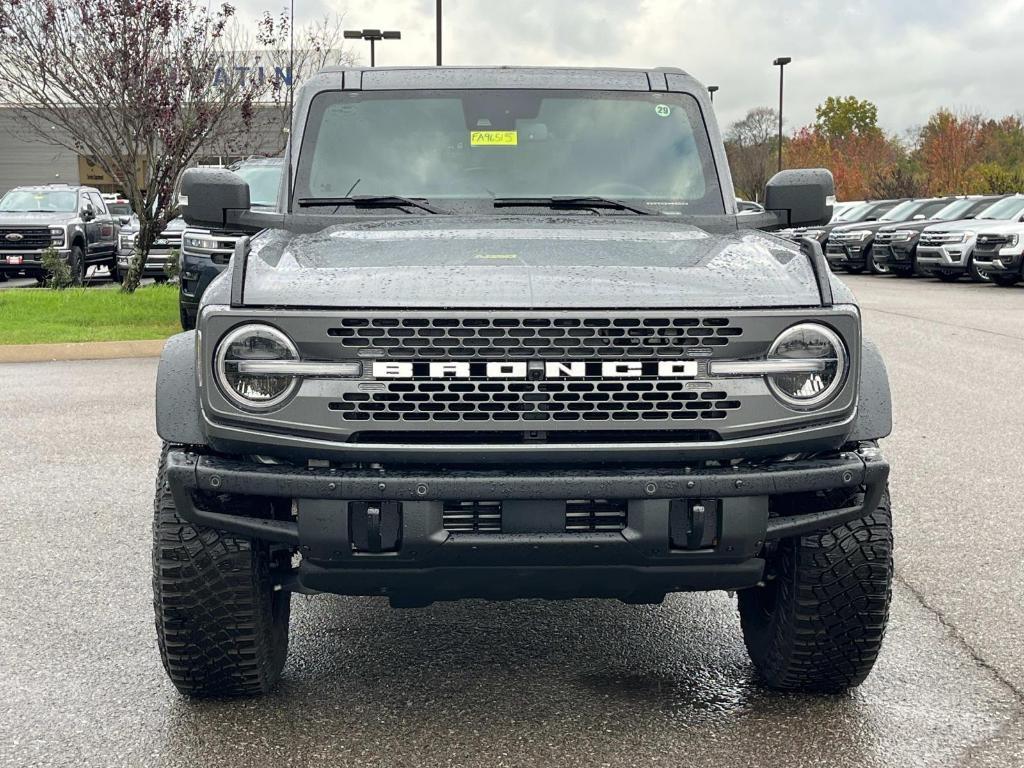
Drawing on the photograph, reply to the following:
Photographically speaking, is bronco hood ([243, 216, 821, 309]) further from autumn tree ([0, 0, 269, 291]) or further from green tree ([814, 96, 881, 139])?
green tree ([814, 96, 881, 139])

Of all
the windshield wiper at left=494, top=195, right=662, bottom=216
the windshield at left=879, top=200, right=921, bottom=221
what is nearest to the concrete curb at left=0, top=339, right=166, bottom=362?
the windshield wiper at left=494, top=195, right=662, bottom=216

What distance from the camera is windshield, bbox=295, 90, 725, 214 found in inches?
190

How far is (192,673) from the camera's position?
149 inches

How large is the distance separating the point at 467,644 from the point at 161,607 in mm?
1191

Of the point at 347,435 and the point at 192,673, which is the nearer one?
the point at 347,435

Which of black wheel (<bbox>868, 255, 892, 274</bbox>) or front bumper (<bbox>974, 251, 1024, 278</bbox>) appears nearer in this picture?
front bumper (<bbox>974, 251, 1024, 278</bbox>)

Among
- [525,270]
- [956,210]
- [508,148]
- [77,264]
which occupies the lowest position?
[77,264]

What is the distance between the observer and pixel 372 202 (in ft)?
15.4

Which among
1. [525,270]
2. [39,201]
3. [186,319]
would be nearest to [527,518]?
[525,270]

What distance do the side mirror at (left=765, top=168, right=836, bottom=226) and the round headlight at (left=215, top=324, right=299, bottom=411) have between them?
2190 mm

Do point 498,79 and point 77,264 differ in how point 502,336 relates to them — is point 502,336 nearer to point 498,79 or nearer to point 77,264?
point 498,79

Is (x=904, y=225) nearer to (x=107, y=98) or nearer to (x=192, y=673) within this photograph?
(x=107, y=98)

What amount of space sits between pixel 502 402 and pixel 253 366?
24.9 inches

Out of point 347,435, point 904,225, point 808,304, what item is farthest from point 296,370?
point 904,225
